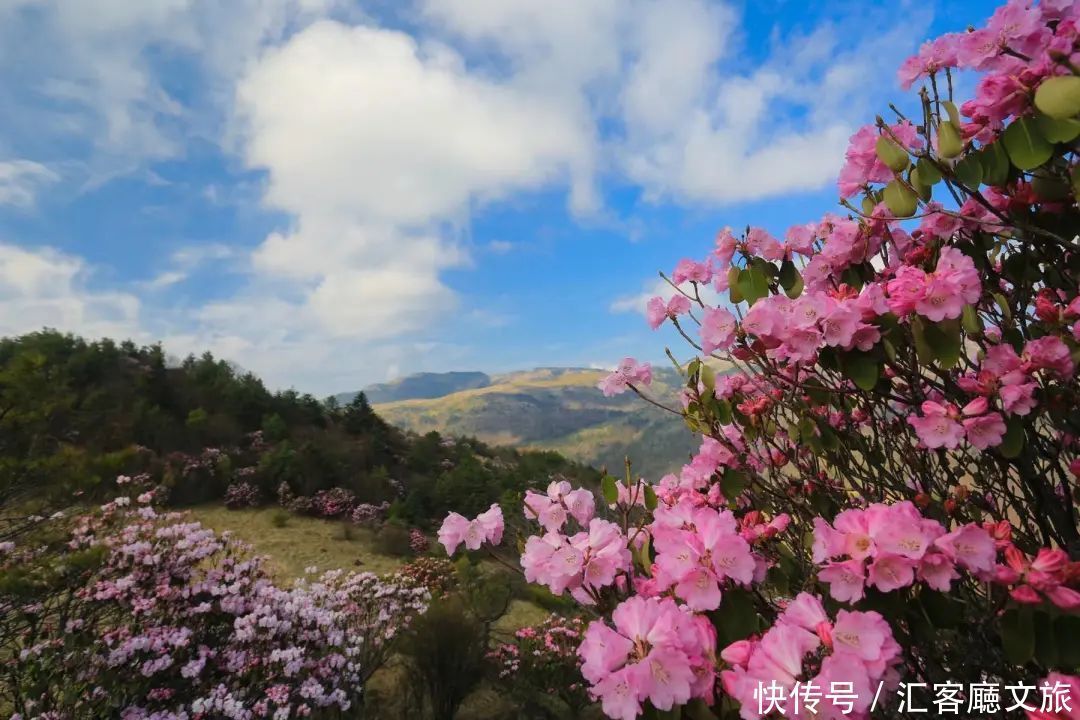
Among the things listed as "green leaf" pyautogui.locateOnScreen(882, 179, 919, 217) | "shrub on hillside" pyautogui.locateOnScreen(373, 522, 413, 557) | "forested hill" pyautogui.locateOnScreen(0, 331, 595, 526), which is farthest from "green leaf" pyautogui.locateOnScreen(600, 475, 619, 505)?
"shrub on hillside" pyautogui.locateOnScreen(373, 522, 413, 557)

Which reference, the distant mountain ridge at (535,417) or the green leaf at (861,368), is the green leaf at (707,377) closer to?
the green leaf at (861,368)

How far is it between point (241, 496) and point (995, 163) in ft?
44.6

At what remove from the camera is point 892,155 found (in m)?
1.50

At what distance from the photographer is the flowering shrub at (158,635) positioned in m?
3.04

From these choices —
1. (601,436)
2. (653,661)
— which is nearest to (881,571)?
(653,661)

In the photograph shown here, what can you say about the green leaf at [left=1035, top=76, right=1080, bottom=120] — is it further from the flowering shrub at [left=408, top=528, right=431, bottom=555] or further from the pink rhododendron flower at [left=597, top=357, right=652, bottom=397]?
the flowering shrub at [left=408, top=528, right=431, bottom=555]

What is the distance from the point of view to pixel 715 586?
112cm

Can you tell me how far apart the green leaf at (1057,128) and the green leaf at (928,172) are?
9.3 inches

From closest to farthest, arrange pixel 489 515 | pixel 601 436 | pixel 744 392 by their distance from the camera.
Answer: pixel 489 515
pixel 744 392
pixel 601 436

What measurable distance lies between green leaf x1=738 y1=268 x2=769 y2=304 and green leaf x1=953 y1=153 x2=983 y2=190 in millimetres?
588

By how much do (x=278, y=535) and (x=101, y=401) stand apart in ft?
22.9

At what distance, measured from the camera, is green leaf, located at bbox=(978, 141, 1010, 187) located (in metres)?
1.31

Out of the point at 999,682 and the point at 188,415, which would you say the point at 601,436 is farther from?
the point at 999,682

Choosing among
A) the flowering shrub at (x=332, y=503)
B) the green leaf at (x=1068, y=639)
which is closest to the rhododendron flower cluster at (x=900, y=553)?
the green leaf at (x=1068, y=639)
